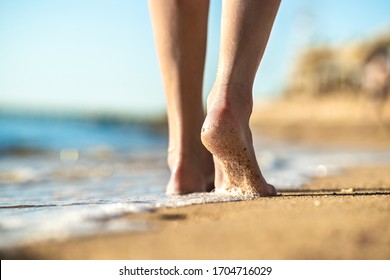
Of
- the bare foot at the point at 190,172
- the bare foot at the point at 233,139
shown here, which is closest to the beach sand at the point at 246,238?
the bare foot at the point at 233,139

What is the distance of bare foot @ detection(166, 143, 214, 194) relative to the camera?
1.60 meters

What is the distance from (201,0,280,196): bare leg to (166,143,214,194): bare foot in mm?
253

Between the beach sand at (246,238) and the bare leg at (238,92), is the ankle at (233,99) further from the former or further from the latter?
the beach sand at (246,238)

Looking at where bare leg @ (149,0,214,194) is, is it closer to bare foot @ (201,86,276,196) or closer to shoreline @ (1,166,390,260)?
bare foot @ (201,86,276,196)

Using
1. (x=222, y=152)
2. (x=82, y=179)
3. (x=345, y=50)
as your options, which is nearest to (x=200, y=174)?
(x=222, y=152)

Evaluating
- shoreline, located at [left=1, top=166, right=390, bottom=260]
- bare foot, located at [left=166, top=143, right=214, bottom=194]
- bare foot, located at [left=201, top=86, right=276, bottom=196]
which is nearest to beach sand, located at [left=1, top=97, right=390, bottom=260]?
shoreline, located at [left=1, top=166, right=390, bottom=260]

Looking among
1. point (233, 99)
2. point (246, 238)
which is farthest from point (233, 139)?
point (246, 238)

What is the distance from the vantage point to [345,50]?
20.0 m

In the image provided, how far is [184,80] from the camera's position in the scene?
1.66 metres

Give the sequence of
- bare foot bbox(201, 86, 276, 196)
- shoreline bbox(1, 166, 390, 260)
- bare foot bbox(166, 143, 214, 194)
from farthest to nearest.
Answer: bare foot bbox(166, 143, 214, 194) < bare foot bbox(201, 86, 276, 196) < shoreline bbox(1, 166, 390, 260)

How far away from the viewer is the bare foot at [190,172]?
A: 5.26 feet

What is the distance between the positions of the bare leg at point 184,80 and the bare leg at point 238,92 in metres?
0.27

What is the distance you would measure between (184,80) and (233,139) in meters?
0.43
